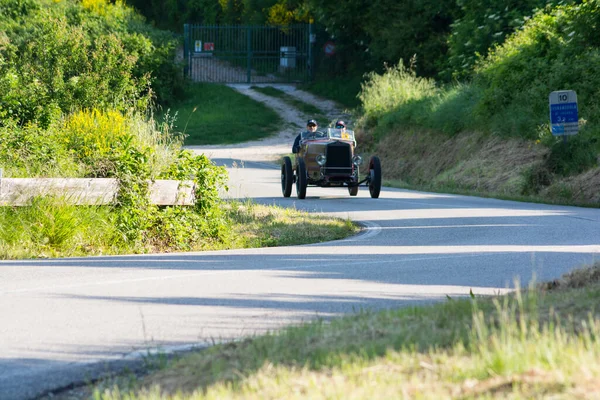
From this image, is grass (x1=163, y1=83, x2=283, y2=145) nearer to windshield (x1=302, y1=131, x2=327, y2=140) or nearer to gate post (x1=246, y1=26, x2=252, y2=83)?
gate post (x1=246, y1=26, x2=252, y2=83)

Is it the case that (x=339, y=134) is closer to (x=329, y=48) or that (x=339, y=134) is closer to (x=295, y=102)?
(x=295, y=102)

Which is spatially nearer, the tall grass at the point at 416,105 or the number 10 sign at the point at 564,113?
the number 10 sign at the point at 564,113

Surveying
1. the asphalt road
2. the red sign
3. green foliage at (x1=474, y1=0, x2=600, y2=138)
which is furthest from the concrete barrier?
the red sign

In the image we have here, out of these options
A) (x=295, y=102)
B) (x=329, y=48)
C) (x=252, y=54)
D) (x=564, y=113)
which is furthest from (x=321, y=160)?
(x=252, y=54)

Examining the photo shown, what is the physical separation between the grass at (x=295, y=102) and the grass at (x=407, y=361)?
45.4m

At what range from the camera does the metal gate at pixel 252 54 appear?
58875mm

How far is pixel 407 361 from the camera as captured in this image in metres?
5.49

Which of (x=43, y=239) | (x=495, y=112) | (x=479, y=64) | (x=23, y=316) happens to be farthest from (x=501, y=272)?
(x=479, y=64)

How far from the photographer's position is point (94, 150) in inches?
603

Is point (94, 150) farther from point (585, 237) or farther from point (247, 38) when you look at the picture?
point (247, 38)

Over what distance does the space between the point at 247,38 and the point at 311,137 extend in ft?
124

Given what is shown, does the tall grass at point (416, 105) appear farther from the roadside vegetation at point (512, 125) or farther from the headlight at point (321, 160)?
the headlight at point (321, 160)

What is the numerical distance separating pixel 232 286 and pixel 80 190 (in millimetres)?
4542

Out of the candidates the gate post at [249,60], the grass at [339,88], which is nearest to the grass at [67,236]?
the grass at [339,88]
